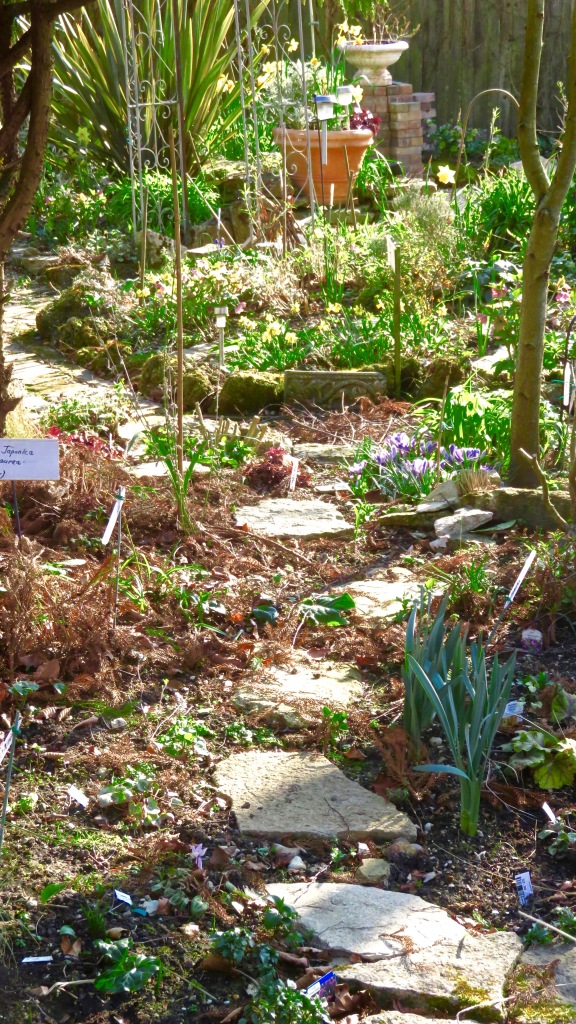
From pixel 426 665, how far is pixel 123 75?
7.95m

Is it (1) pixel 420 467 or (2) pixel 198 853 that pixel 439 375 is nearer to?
(1) pixel 420 467

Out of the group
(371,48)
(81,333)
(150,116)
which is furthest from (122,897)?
(371,48)

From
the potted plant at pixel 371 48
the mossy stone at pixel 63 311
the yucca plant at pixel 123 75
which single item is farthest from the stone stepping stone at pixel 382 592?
the potted plant at pixel 371 48

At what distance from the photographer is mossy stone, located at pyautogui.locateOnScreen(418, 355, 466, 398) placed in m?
5.89

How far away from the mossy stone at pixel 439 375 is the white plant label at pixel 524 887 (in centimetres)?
378

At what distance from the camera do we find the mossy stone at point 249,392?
5.92 metres

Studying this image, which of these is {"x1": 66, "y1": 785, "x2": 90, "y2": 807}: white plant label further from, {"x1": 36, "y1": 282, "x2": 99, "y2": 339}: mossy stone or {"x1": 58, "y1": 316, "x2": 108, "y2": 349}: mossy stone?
{"x1": 36, "y1": 282, "x2": 99, "y2": 339}: mossy stone

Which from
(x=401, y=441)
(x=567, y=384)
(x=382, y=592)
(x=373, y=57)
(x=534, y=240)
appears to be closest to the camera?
(x=382, y=592)

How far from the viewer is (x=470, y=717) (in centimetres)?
261

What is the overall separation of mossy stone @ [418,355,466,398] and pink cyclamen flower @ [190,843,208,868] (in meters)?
3.82

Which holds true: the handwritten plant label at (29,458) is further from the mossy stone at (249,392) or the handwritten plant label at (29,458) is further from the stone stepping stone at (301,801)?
the mossy stone at (249,392)

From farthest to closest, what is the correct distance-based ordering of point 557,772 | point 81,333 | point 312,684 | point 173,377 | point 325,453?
point 81,333 → point 173,377 → point 325,453 → point 312,684 → point 557,772

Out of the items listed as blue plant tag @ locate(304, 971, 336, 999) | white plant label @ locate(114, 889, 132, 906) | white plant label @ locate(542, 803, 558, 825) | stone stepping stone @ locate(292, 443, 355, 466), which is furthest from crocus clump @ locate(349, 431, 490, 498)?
blue plant tag @ locate(304, 971, 336, 999)

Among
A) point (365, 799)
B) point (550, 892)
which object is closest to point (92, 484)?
point (365, 799)
